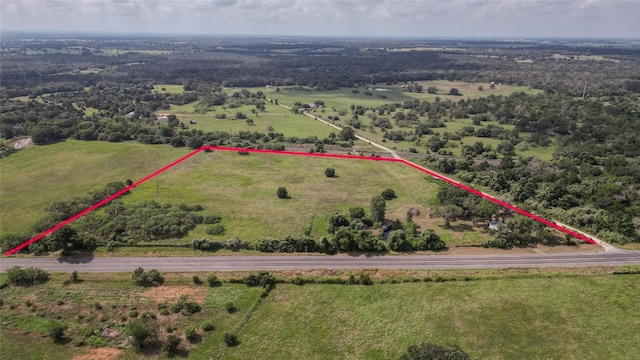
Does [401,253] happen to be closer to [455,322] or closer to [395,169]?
[455,322]

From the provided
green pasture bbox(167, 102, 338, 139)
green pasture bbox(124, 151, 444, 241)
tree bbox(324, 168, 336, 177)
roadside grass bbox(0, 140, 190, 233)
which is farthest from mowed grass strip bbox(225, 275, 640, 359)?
green pasture bbox(167, 102, 338, 139)

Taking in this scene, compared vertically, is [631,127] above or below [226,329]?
above

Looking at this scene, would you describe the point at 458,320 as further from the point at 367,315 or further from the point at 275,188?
the point at 275,188

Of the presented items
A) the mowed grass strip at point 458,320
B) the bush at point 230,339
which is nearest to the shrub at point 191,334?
the bush at point 230,339

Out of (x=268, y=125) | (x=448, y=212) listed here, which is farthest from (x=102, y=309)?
(x=268, y=125)

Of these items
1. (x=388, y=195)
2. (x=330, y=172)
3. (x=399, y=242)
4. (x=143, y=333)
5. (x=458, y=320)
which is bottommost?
(x=458, y=320)

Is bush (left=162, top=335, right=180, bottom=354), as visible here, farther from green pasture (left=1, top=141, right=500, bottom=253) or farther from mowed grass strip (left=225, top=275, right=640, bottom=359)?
green pasture (left=1, top=141, right=500, bottom=253)

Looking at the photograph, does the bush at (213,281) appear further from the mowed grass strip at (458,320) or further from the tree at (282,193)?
the tree at (282,193)

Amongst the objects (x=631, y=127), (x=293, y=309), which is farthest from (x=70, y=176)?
(x=631, y=127)
